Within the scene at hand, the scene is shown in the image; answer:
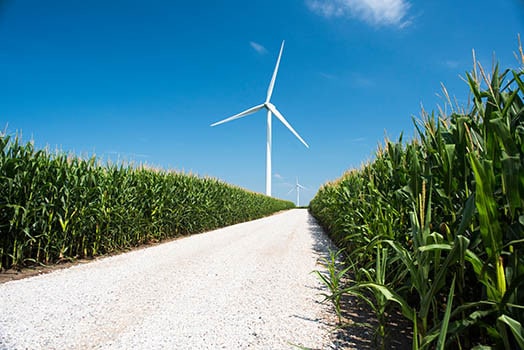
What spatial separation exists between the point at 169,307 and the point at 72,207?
13.1 ft

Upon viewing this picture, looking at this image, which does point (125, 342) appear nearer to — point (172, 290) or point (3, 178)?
point (172, 290)

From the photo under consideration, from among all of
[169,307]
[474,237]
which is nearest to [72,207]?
[169,307]

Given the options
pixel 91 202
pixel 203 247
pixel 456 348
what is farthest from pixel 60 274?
pixel 456 348

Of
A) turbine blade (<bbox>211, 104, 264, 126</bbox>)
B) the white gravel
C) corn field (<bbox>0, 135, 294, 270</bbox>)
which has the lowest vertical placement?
the white gravel

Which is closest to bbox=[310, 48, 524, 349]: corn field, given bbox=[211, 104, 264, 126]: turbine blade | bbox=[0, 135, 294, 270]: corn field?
bbox=[0, 135, 294, 270]: corn field

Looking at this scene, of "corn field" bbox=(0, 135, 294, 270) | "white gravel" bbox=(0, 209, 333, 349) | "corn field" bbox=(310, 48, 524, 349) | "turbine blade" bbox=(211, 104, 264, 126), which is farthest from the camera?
"turbine blade" bbox=(211, 104, 264, 126)

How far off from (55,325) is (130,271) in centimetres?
212

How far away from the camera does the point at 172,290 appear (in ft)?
12.3

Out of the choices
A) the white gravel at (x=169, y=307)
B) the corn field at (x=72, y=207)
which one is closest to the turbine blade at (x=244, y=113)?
the corn field at (x=72, y=207)

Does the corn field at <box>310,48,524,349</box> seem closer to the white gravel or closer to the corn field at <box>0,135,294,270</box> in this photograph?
the white gravel

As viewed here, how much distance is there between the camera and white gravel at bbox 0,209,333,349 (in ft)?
7.97

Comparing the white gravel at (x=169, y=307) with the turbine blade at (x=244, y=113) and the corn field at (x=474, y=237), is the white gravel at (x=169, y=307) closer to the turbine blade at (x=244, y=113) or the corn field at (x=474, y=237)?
the corn field at (x=474, y=237)

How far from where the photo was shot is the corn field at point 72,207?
16.0 ft

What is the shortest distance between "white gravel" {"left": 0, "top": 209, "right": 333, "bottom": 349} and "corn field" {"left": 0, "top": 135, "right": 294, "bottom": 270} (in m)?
0.88
